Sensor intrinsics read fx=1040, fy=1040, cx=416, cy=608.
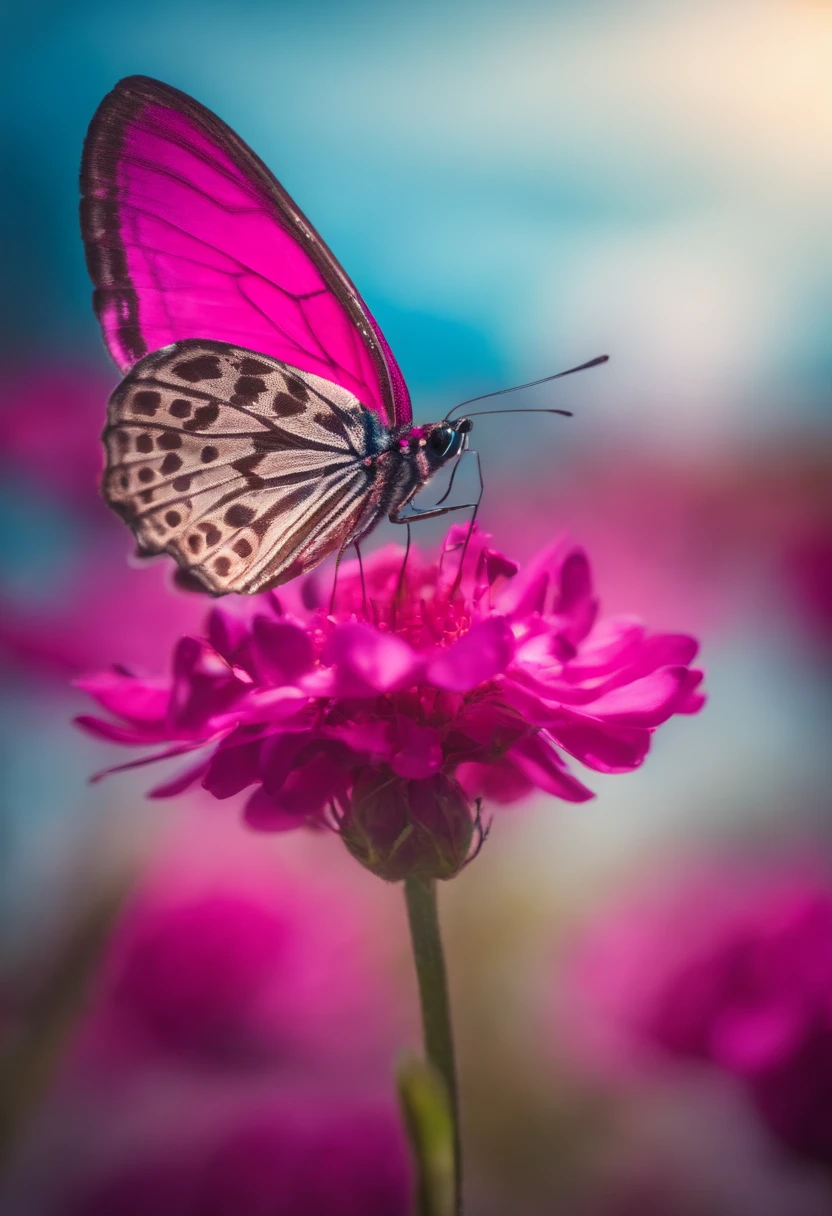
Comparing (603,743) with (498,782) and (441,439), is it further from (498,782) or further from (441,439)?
(441,439)

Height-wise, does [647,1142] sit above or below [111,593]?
below

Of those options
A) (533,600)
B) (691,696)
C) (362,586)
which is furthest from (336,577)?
(691,696)

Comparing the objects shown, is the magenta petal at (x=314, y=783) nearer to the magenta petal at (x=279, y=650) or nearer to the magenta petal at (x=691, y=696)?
the magenta petal at (x=279, y=650)

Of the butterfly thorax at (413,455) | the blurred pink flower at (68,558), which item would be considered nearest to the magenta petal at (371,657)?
the butterfly thorax at (413,455)

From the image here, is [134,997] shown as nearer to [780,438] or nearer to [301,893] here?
[301,893]

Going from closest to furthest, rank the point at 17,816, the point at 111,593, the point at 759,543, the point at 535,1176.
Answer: the point at 535,1176
the point at 17,816
the point at 111,593
the point at 759,543

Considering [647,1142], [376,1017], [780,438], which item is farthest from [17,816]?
[780,438]
